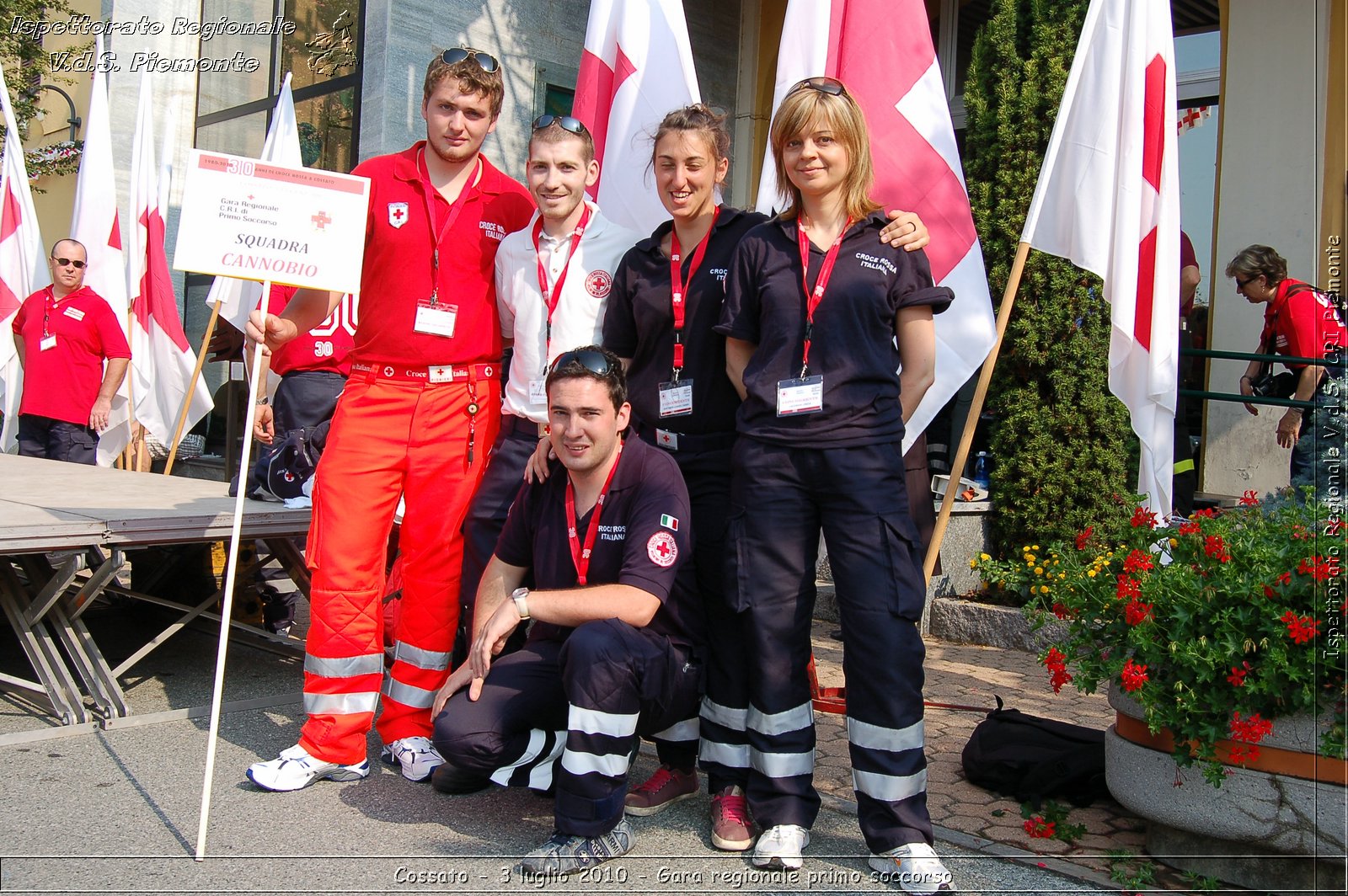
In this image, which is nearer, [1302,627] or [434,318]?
[1302,627]

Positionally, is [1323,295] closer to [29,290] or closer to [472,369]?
[472,369]

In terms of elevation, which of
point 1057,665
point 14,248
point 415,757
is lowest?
point 415,757

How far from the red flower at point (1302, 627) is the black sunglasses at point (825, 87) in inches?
73.9

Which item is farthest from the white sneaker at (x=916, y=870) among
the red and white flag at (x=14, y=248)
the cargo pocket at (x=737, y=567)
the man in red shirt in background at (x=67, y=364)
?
the red and white flag at (x=14, y=248)

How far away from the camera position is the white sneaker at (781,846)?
126 inches

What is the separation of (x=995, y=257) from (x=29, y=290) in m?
7.36

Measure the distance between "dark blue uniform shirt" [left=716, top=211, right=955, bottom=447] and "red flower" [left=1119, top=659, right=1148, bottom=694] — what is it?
902 mm

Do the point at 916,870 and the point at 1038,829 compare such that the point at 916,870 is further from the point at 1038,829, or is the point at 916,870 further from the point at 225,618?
the point at 225,618

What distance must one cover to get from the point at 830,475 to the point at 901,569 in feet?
1.09

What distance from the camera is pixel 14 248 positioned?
8.95m

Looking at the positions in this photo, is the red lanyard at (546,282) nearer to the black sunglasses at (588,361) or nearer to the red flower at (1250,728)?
the black sunglasses at (588,361)

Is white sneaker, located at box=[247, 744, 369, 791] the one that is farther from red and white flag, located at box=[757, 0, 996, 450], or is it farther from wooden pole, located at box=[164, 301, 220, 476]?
wooden pole, located at box=[164, 301, 220, 476]

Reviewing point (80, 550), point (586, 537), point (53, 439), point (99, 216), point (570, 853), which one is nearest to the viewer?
point (570, 853)

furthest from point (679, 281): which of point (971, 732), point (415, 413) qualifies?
point (971, 732)
